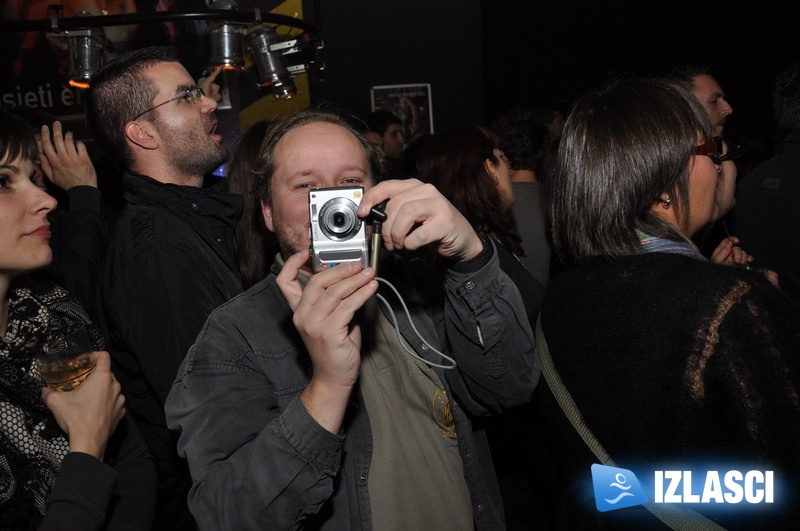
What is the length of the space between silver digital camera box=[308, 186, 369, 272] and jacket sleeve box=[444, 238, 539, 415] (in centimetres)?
24

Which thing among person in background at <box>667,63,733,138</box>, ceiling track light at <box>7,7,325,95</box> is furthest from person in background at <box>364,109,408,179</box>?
person in background at <box>667,63,733,138</box>

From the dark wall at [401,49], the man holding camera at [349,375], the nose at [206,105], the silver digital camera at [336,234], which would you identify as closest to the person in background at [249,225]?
the nose at [206,105]

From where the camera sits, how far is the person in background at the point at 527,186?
2994mm

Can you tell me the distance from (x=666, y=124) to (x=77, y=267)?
188 cm

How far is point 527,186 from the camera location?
3275 millimetres

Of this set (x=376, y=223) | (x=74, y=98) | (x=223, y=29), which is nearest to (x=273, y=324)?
(x=376, y=223)

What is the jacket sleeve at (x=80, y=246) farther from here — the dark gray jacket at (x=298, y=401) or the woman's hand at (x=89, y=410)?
the dark gray jacket at (x=298, y=401)

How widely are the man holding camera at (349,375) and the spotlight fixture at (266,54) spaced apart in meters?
2.11

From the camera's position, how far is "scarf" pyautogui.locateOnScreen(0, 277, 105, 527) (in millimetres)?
1457

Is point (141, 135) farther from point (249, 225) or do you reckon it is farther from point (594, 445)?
point (594, 445)

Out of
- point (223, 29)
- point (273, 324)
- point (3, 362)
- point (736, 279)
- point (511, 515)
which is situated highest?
point (223, 29)

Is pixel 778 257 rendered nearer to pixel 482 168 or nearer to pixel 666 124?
pixel 482 168

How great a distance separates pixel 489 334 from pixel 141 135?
158 centimetres

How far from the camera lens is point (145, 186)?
7.14 ft
